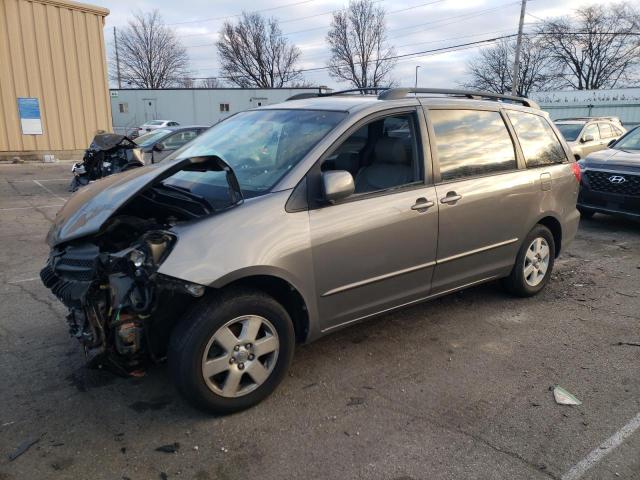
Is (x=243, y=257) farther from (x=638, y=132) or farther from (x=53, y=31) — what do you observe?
(x=53, y=31)

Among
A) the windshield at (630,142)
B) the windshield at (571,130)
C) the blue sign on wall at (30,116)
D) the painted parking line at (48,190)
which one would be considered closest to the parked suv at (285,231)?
the windshield at (630,142)

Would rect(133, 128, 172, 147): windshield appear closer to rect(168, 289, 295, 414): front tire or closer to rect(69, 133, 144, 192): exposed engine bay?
rect(69, 133, 144, 192): exposed engine bay

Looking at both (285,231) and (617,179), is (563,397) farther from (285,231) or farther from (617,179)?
(617,179)

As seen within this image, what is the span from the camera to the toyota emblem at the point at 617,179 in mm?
7535

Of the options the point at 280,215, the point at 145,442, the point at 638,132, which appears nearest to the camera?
the point at 145,442

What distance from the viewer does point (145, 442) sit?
2.72 meters

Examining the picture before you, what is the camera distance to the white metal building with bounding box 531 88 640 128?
31.1 meters

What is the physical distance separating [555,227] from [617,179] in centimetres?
355

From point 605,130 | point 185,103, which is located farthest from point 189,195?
point 185,103

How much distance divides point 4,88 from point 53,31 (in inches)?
101

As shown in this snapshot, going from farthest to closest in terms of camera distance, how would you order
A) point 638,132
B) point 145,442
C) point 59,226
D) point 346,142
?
point 638,132, point 346,142, point 59,226, point 145,442

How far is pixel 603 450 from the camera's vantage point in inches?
105

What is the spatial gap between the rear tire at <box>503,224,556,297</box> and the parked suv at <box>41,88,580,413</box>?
0.24 ft

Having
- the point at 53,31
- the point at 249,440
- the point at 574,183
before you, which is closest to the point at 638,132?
the point at 574,183
